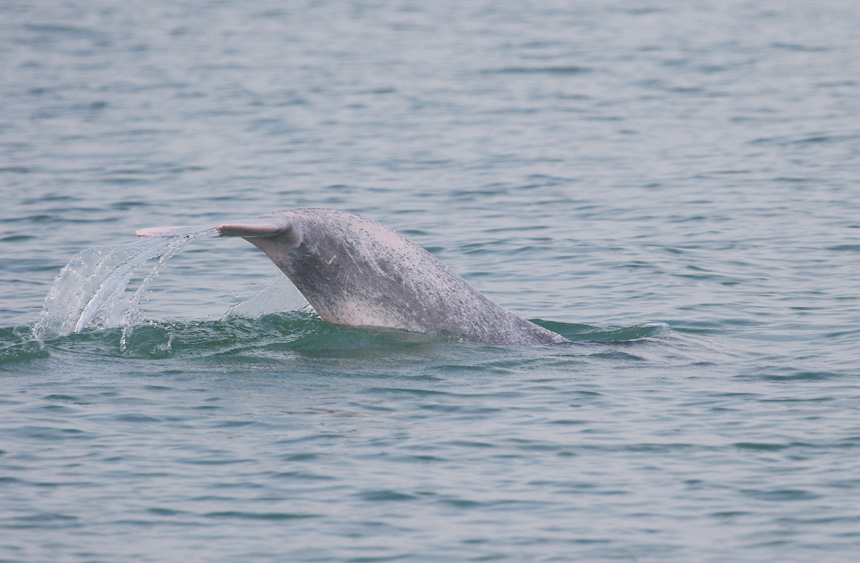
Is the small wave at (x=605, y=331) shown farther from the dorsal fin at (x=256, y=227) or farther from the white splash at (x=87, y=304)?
the white splash at (x=87, y=304)

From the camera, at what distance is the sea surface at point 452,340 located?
9.06m

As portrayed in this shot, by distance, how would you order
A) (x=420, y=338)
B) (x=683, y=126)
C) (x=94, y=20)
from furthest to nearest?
1. (x=94, y=20)
2. (x=683, y=126)
3. (x=420, y=338)

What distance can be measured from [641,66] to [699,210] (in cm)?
1407

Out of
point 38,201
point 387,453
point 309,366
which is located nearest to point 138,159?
point 38,201

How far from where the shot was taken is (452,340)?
39.7ft

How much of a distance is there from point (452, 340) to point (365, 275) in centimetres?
118

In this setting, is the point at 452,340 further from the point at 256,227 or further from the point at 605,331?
the point at 256,227

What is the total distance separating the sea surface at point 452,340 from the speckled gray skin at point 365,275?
35 cm

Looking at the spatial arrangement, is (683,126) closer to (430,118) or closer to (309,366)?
(430,118)

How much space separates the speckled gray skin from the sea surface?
345 mm

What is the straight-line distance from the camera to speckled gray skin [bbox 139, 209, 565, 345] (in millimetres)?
11086

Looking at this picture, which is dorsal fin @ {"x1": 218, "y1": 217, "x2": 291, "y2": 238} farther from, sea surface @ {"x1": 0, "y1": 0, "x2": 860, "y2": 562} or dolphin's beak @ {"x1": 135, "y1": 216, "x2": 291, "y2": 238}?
sea surface @ {"x1": 0, "y1": 0, "x2": 860, "y2": 562}

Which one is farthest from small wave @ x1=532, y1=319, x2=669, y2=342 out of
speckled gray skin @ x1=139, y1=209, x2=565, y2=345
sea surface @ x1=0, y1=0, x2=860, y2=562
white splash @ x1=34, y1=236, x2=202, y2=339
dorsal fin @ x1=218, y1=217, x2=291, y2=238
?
white splash @ x1=34, y1=236, x2=202, y2=339

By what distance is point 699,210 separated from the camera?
20.2 metres
